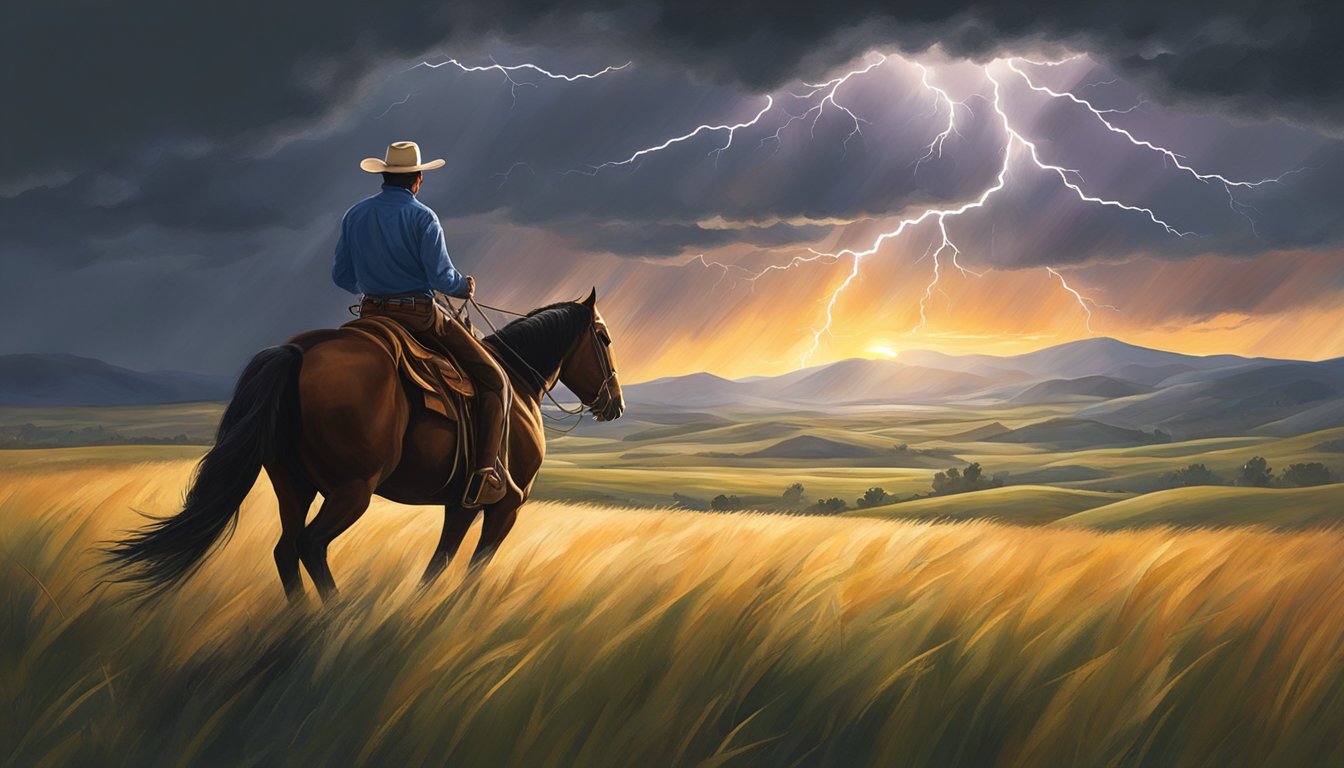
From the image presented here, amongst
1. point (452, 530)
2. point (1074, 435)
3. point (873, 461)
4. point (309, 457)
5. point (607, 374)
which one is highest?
point (607, 374)

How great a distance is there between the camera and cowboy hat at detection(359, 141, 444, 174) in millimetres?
5516

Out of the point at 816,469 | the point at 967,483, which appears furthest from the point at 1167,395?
the point at 967,483

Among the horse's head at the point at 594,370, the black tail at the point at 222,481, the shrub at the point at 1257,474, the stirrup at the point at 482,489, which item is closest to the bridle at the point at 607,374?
the horse's head at the point at 594,370

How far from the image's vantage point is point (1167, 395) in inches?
3029

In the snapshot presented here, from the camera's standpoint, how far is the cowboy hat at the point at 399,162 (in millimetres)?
5516

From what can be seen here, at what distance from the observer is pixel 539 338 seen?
21.6ft

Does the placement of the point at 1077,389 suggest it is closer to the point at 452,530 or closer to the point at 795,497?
the point at 795,497

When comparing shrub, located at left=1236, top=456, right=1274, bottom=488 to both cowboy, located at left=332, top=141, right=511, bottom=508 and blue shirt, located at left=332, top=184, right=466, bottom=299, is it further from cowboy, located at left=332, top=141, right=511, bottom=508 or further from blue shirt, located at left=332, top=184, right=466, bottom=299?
blue shirt, located at left=332, top=184, right=466, bottom=299

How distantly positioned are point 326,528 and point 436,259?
5.71 ft

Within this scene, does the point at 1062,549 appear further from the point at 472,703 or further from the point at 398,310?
the point at 398,310

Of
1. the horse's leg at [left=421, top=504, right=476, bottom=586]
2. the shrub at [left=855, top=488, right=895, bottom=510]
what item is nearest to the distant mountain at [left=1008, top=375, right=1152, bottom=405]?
the shrub at [left=855, top=488, right=895, bottom=510]

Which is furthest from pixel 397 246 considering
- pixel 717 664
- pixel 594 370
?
pixel 717 664

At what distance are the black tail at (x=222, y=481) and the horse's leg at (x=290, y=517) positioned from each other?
250mm

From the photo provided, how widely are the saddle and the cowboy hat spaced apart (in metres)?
0.94
